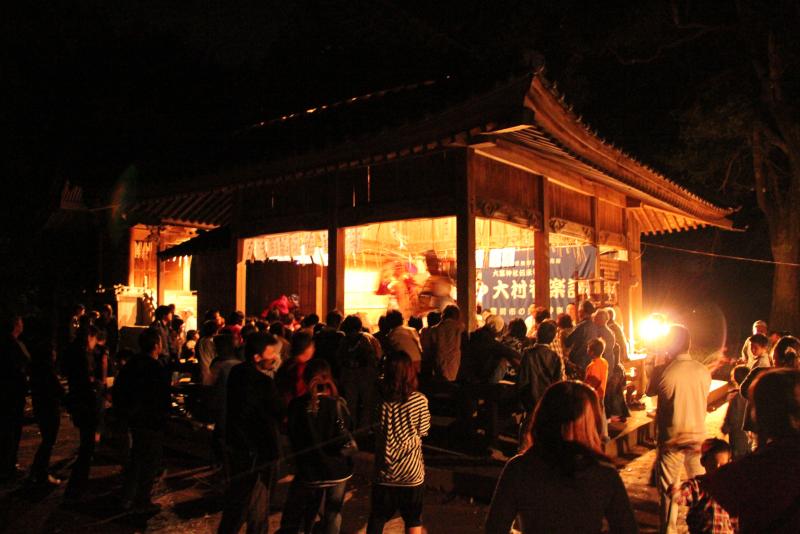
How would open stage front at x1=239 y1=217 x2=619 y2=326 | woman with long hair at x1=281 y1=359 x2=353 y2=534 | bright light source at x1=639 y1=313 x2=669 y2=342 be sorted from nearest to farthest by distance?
1. woman with long hair at x1=281 y1=359 x2=353 y2=534
2. bright light source at x1=639 y1=313 x2=669 y2=342
3. open stage front at x1=239 y1=217 x2=619 y2=326

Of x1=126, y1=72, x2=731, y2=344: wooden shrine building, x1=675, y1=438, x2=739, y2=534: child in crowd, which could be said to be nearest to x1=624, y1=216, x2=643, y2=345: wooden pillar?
x1=126, y1=72, x2=731, y2=344: wooden shrine building

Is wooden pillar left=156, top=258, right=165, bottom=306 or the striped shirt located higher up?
wooden pillar left=156, top=258, right=165, bottom=306

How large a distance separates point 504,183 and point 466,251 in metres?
1.88

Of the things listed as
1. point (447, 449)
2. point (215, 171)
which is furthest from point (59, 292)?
point (447, 449)

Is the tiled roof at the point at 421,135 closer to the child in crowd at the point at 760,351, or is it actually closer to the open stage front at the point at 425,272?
the open stage front at the point at 425,272

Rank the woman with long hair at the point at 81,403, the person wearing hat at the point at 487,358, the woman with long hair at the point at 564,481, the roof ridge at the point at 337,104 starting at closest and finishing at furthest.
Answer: the woman with long hair at the point at 564,481 < the woman with long hair at the point at 81,403 < the person wearing hat at the point at 487,358 < the roof ridge at the point at 337,104

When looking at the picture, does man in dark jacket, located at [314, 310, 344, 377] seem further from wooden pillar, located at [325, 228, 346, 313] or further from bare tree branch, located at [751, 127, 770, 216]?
bare tree branch, located at [751, 127, 770, 216]

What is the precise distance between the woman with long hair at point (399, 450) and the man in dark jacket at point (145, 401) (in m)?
2.72

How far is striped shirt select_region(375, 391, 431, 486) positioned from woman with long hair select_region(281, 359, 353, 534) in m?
0.28

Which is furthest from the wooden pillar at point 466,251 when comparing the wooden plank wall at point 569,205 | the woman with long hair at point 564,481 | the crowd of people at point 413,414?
the woman with long hair at point 564,481

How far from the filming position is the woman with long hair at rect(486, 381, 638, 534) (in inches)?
99.2

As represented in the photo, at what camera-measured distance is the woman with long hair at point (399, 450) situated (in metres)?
4.64

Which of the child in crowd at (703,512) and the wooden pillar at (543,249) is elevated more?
the wooden pillar at (543,249)

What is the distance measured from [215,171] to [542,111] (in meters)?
6.03
